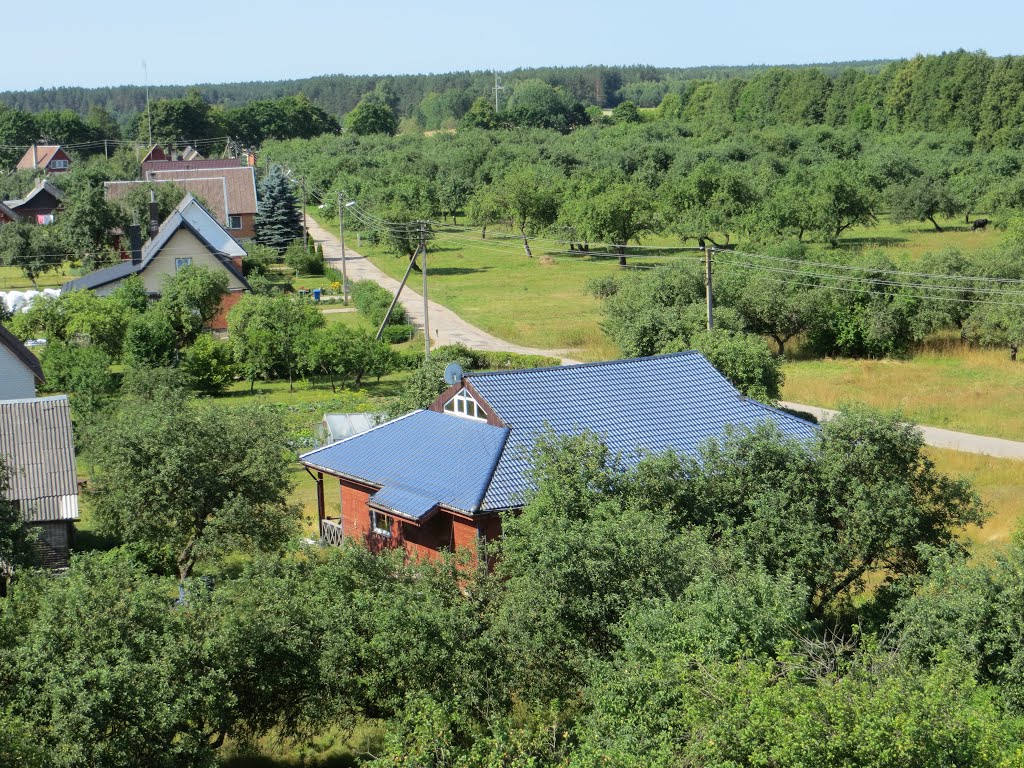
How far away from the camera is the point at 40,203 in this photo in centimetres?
7456

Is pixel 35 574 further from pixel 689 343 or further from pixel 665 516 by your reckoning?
pixel 689 343

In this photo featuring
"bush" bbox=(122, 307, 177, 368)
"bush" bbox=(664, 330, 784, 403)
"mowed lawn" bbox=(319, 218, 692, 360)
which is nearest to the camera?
"bush" bbox=(664, 330, 784, 403)

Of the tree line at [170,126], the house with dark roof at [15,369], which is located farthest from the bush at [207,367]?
the tree line at [170,126]

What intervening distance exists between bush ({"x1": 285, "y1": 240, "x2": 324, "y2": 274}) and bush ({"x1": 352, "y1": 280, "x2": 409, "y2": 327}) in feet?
29.2

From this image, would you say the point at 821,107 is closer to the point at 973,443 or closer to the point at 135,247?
the point at 135,247

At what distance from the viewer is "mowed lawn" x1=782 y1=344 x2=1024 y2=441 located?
103ft

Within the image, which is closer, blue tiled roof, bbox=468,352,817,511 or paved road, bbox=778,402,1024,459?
blue tiled roof, bbox=468,352,817,511

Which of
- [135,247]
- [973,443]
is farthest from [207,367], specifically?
[973,443]

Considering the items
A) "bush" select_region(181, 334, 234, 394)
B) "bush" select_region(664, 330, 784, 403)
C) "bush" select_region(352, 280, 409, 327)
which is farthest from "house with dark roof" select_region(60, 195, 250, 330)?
"bush" select_region(664, 330, 784, 403)

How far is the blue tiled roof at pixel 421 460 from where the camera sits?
60.4 feet

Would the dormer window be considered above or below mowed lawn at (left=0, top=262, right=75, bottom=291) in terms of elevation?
above

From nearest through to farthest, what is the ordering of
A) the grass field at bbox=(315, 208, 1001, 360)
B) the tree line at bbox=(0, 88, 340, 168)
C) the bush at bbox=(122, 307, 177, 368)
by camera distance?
the bush at bbox=(122, 307, 177, 368) → the grass field at bbox=(315, 208, 1001, 360) → the tree line at bbox=(0, 88, 340, 168)

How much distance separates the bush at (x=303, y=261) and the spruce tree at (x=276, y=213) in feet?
13.6

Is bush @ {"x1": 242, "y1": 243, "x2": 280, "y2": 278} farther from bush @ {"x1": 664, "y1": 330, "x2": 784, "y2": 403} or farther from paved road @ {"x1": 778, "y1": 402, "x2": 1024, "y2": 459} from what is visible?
paved road @ {"x1": 778, "y1": 402, "x2": 1024, "y2": 459}
